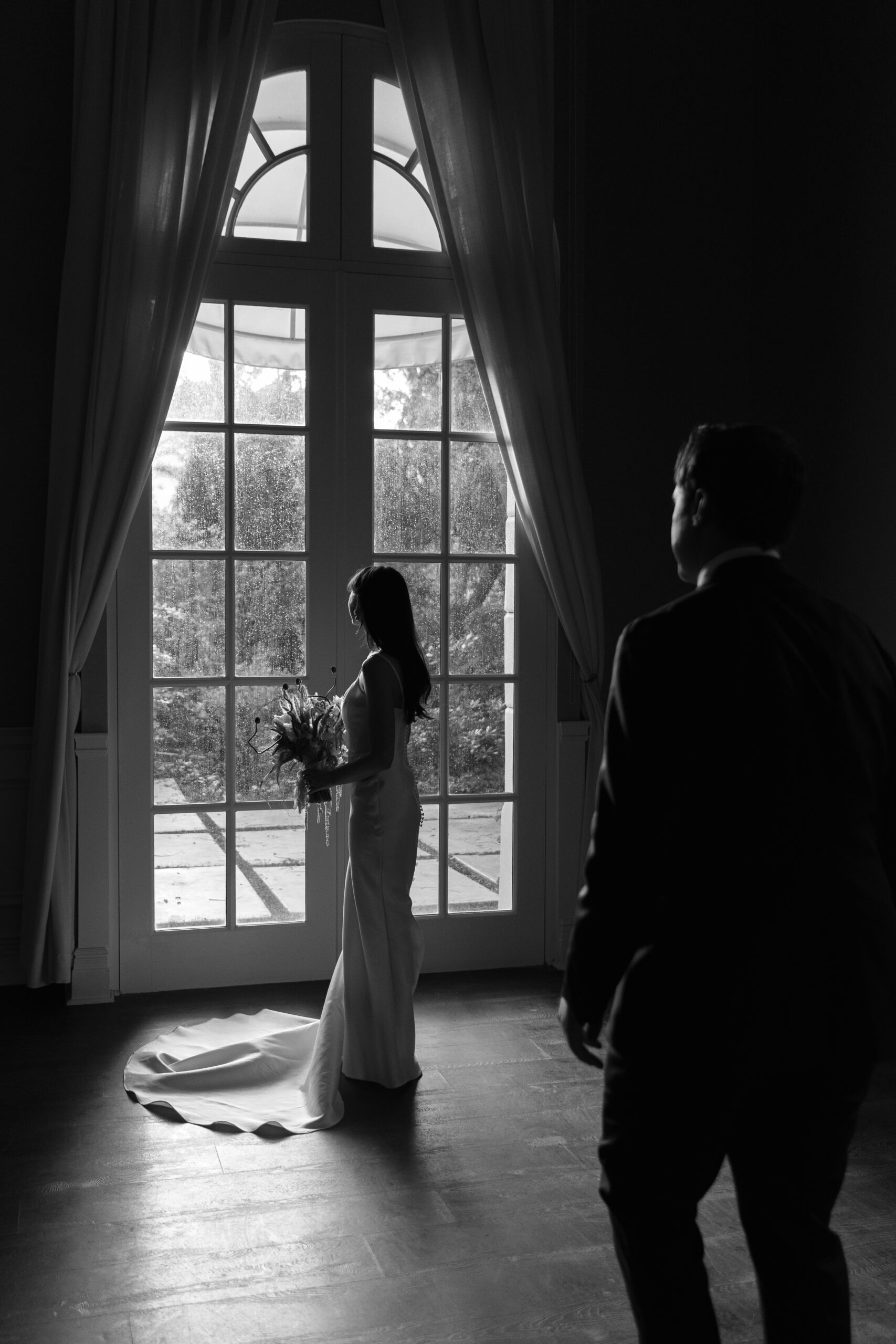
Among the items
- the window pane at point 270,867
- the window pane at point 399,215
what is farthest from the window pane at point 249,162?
the window pane at point 270,867

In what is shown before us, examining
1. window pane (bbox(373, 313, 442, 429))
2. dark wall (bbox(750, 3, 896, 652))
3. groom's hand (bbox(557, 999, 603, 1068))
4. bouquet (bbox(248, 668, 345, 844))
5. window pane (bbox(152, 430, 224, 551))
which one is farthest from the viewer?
window pane (bbox(373, 313, 442, 429))

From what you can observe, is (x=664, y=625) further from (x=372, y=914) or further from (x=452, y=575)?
(x=452, y=575)

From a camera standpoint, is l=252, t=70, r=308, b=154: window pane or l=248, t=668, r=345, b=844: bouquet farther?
l=252, t=70, r=308, b=154: window pane

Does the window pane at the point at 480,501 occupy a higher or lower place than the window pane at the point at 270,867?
higher

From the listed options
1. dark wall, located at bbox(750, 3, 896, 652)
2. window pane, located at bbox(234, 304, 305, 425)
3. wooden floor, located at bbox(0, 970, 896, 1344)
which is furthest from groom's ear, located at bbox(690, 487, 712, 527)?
window pane, located at bbox(234, 304, 305, 425)

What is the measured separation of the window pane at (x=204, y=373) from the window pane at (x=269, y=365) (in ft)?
0.20

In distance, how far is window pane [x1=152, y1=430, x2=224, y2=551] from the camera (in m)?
4.60

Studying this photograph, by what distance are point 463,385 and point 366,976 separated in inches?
98.7

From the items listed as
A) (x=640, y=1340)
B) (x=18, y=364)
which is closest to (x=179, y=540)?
(x=18, y=364)

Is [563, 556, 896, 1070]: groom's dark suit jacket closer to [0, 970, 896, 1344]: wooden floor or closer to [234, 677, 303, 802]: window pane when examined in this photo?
[0, 970, 896, 1344]: wooden floor

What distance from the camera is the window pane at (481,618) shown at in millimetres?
4957

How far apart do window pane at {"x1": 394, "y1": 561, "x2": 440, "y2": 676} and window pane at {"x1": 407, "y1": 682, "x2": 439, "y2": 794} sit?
150 millimetres

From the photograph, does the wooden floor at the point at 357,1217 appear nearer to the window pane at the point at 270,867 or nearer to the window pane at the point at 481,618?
the window pane at the point at 270,867

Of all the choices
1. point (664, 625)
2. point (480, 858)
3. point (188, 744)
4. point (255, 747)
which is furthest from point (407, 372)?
point (664, 625)
